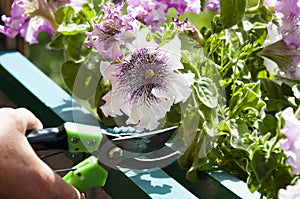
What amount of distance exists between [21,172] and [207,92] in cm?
26

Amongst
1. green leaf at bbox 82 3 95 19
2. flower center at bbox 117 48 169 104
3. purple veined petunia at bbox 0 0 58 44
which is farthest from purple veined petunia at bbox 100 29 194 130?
purple veined petunia at bbox 0 0 58 44

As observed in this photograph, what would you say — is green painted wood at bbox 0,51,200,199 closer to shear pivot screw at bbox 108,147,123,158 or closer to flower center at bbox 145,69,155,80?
shear pivot screw at bbox 108,147,123,158

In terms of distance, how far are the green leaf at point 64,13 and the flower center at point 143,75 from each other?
310 millimetres

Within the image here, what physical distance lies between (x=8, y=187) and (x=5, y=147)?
0.05 m

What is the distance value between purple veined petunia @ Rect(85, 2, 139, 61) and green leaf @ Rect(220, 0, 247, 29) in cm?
14

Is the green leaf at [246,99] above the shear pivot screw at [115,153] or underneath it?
above

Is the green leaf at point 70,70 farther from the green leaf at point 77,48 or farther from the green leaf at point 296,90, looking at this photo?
the green leaf at point 296,90

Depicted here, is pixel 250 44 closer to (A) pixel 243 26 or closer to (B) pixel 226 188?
(A) pixel 243 26

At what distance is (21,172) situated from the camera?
89 cm

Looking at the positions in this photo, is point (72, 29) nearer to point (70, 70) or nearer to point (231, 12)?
point (70, 70)

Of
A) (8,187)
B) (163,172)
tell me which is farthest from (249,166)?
(8,187)

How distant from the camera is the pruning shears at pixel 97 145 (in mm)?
984

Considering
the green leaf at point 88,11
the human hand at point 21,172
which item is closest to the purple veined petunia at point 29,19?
the green leaf at point 88,11

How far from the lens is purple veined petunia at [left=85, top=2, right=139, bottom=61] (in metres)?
1.00
